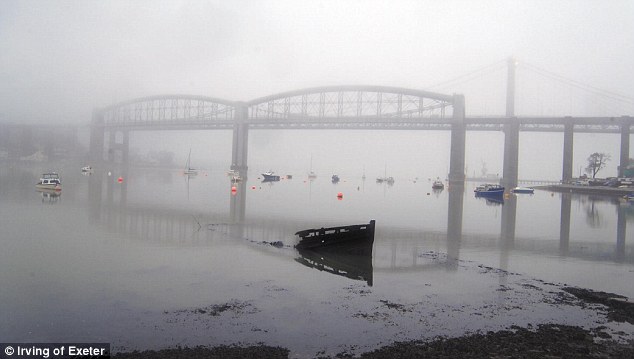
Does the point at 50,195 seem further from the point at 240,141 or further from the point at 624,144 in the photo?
the point at 624,144

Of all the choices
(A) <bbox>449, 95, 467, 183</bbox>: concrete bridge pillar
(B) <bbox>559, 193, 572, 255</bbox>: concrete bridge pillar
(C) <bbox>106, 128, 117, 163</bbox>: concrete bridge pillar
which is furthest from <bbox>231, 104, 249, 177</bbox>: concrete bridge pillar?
(B) <bbox>559, 193, 572, 255</bbox>: concrete bridge pillar

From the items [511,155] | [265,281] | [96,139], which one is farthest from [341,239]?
[96,139]

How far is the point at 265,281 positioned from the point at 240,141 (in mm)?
103925

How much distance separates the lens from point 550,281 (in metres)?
14.4

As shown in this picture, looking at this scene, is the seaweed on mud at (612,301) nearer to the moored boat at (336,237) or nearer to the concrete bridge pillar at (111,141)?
the moored boat at (336,237)

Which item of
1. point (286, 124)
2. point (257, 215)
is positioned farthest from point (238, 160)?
point (257, 215)

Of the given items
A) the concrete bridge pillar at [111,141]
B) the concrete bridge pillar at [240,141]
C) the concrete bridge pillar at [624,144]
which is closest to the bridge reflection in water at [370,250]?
the concrete bridge pillar at [624,144]

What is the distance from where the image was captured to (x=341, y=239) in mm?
18016

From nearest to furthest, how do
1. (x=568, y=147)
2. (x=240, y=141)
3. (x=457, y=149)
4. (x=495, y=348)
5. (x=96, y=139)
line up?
(x=495, y=348) < (x=568, y=147) < (x=457, y=149) < (x=240, y=141) < (x=96, y=139)

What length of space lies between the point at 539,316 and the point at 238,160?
341 feet

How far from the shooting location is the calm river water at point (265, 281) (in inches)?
354

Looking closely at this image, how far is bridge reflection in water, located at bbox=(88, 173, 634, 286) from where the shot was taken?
16.5 metres

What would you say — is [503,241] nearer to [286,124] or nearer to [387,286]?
[387,286]

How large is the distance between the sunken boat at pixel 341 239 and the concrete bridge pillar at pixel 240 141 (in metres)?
92.4
